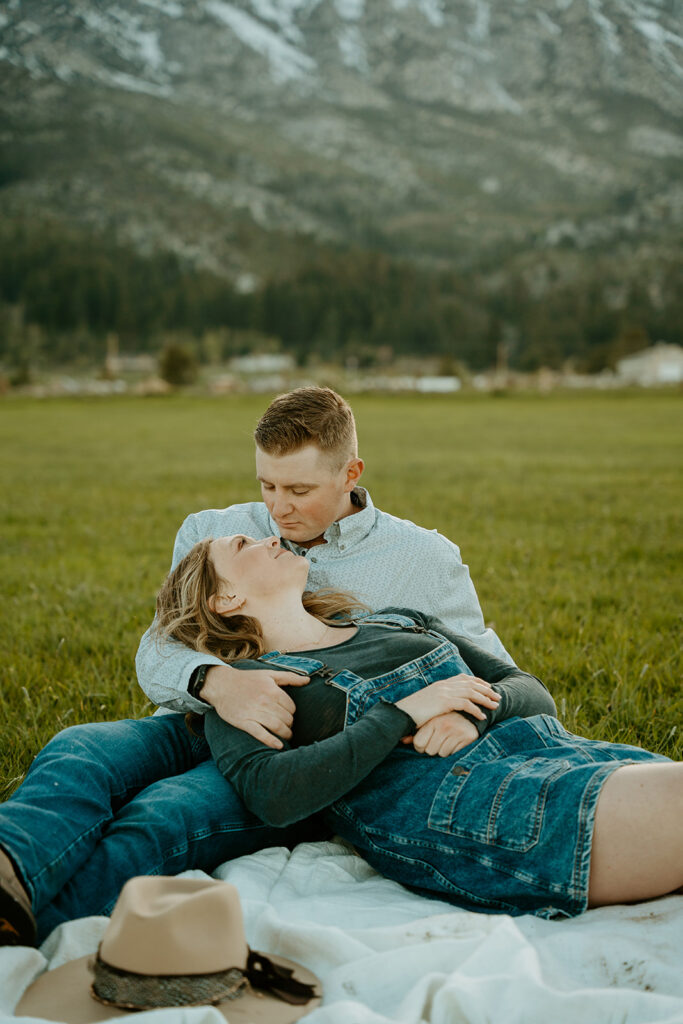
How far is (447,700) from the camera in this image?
317cm

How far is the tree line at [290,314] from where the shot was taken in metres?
166

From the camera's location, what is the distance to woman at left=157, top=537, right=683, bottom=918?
9.32ft

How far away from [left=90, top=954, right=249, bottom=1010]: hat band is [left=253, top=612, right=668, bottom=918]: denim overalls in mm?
925

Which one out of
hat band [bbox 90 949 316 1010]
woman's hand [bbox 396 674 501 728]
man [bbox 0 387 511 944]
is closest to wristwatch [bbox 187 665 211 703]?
man [bbox 0 387 511 944]

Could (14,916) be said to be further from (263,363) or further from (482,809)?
(263,363)

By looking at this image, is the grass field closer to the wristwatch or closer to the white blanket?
the wristwatch

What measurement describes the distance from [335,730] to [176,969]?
1.18 m

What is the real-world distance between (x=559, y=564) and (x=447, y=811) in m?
6.63

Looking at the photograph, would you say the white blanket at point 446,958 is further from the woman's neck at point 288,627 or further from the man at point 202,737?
the woman's neck at point 288,627

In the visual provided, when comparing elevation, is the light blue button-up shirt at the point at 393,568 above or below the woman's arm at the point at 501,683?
above

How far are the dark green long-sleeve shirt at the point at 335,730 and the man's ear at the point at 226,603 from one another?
0.92 ft

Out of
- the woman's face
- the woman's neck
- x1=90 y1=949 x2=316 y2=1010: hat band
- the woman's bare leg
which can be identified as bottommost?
x1=90 y1=949 x2=316 y2=1010: hat band

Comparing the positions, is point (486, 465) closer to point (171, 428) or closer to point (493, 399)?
point (171, 428)

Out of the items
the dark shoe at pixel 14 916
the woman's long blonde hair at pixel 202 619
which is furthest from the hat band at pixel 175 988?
the woman's long blonde hair at pixel 202 619
